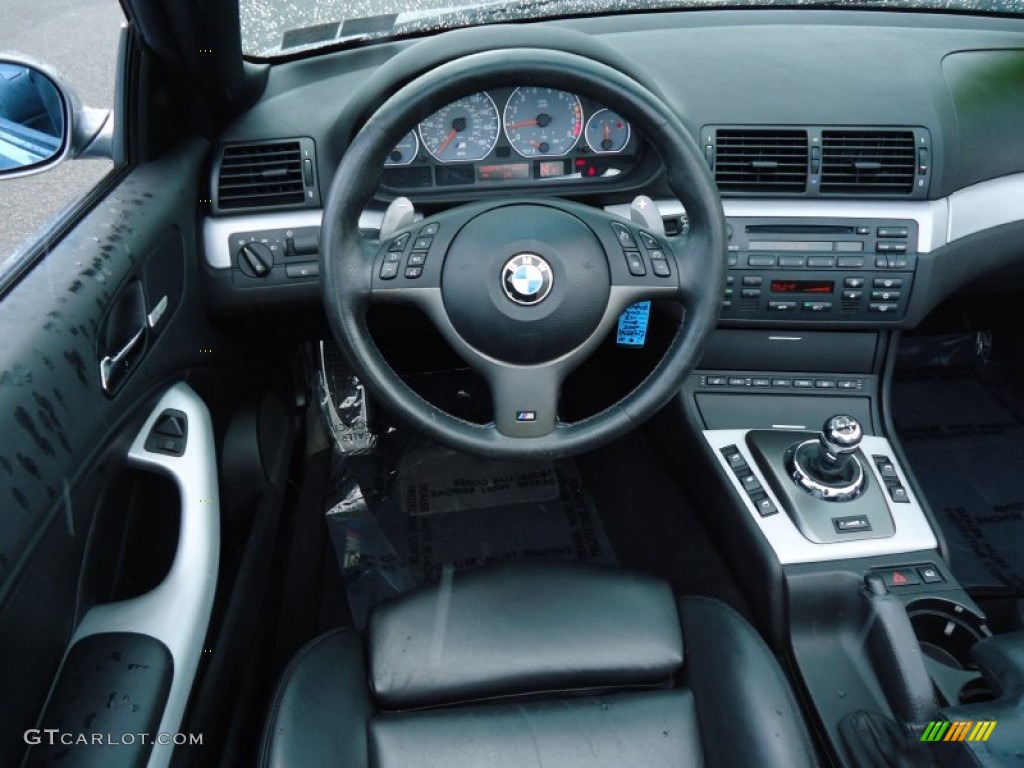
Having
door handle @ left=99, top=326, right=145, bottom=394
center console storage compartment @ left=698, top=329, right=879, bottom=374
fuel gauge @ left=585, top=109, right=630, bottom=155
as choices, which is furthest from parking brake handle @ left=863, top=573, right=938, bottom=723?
door handle @ left=99, top=326, right=145, bottom=394

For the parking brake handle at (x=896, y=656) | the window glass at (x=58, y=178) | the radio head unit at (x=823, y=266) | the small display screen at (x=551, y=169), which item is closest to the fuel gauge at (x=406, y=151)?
the small display screen at (x=551, y=169)

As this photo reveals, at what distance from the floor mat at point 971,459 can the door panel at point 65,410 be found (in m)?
1.88

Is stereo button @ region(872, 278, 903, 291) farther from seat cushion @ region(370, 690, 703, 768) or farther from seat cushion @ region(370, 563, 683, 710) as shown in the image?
seat cushion @ region(370, 690, 703, 768)

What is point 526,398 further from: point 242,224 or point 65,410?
point 242,224

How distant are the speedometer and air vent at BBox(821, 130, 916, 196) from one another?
2.20ft

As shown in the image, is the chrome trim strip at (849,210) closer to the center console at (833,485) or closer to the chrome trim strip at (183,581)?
the center console at (833,485)

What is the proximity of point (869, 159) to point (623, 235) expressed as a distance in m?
0.74

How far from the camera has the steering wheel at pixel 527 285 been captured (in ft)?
4.16

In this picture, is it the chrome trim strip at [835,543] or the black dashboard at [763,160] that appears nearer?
the chrome trim strip at [835,543]

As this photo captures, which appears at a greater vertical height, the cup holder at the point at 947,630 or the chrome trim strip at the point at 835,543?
the chrome trim strip at the point at 835,543

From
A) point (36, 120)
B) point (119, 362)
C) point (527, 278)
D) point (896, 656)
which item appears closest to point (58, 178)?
point (36, 120)

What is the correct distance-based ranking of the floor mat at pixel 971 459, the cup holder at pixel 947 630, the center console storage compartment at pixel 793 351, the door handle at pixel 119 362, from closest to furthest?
1. the door handle at pixel 119 362
2. the cup holder at pixel 947 630
3. the center console storage compartment at pixel 793 351
4. the floor mat at pixel 971 459

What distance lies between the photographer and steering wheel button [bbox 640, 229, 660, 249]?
1342mm

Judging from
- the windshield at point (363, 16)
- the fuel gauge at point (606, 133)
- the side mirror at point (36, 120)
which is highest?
the windshield at point (363, 16)
